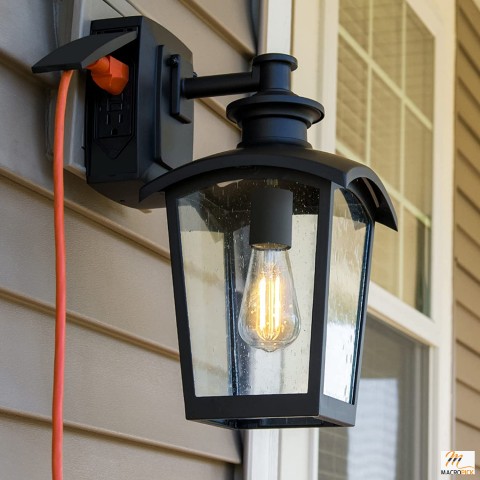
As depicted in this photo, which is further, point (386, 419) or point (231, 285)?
point (386, 419)

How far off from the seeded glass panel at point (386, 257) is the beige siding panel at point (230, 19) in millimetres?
971

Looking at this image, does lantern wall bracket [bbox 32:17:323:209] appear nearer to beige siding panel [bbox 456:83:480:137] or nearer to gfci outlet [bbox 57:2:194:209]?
gfci outlet [bbox 57:2:194:209]

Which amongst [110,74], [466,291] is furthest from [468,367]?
[110,74]

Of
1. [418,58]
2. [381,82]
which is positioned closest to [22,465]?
[381,82]

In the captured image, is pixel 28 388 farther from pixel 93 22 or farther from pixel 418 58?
pixel 418 58

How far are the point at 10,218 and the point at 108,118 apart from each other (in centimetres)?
19

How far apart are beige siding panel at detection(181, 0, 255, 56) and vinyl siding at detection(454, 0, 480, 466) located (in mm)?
1648

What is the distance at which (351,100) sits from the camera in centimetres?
270

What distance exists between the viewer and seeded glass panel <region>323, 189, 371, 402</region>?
118cm

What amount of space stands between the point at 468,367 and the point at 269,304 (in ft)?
Result: 8.06

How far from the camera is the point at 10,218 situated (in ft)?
4.06

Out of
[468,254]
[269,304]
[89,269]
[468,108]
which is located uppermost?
[468,108]

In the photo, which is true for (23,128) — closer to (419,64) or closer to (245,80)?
(245,80)

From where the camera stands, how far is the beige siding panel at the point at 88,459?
121 cm
